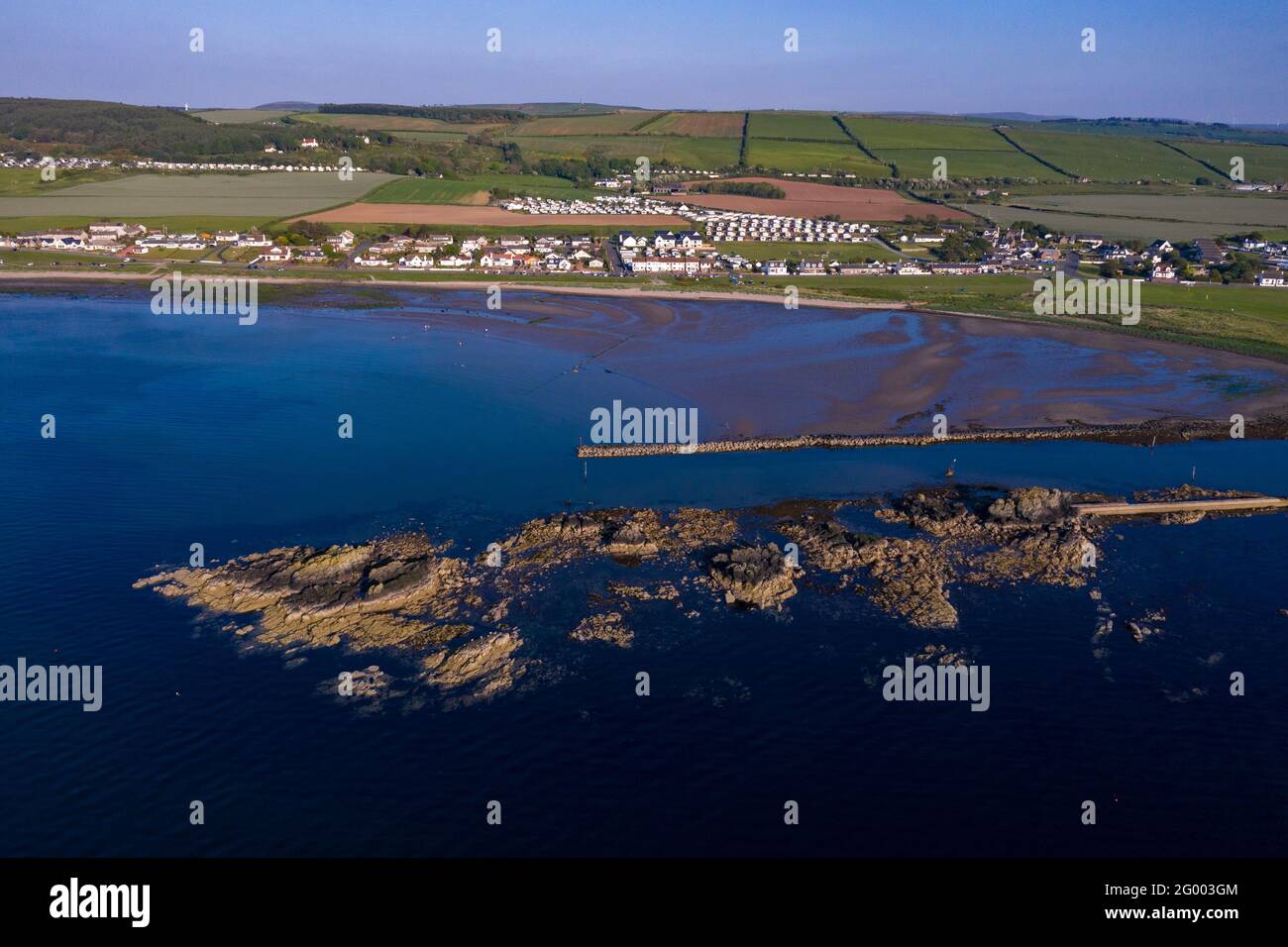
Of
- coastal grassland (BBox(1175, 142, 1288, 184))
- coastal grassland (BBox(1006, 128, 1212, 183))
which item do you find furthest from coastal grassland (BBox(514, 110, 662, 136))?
coastal grassland (BBox(1175, 142, 1288, 184))

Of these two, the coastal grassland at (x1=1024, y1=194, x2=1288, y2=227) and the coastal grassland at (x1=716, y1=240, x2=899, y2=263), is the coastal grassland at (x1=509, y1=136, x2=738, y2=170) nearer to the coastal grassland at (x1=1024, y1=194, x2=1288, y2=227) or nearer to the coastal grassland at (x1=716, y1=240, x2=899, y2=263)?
the coastal grassland at (x1=1024, y1=194, x2=1288, y2=227)

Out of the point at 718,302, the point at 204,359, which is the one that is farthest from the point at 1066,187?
the point at 204,359

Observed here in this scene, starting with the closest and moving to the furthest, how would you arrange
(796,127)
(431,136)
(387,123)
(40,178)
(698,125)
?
(40,178) → (431,136) → (796,127) → (698,125) → (387,123)

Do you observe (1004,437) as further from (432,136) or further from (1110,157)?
(432,136)

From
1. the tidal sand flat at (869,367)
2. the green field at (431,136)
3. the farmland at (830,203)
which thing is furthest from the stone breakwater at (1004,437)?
the green field at (431,136)

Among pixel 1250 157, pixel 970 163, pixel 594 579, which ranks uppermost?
pixel 1250 157

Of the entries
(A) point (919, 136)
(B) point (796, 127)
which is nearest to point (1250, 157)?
(A) point (919, 136)
